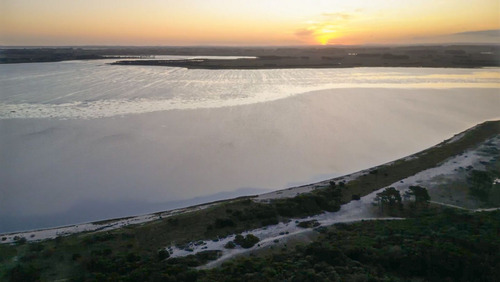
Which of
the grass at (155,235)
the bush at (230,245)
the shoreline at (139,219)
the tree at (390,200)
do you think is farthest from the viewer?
the tree at (390,200)

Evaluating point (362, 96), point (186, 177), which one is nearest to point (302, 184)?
point (186, 177)

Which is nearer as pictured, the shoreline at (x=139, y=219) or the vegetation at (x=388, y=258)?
the vegetation at (x=388, y=258)

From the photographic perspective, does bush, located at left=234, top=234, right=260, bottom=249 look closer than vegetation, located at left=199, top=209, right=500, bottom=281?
No

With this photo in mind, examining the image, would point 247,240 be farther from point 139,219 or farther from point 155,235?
point 139,219

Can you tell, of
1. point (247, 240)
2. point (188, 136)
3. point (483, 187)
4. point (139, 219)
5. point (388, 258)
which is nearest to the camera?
point (388, 258)

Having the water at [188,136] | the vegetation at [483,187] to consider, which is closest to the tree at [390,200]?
the vegetation at [483,187]

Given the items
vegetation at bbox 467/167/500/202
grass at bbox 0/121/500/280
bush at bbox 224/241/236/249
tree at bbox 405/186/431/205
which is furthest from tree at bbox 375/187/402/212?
bush at bbox 224/241/236/249

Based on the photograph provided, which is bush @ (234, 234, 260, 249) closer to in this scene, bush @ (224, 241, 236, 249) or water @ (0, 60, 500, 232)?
bush @ (224, 241, 236, 249)

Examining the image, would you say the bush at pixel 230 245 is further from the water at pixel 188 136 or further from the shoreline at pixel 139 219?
the water at pixel 188 136

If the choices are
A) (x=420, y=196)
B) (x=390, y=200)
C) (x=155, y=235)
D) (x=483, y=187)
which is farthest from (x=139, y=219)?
(x=483, y=187)
